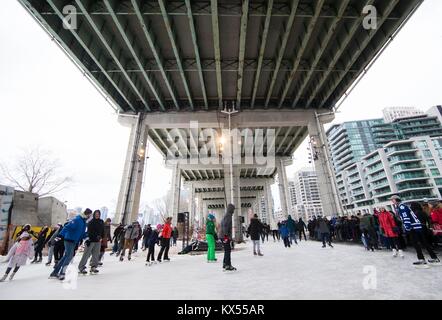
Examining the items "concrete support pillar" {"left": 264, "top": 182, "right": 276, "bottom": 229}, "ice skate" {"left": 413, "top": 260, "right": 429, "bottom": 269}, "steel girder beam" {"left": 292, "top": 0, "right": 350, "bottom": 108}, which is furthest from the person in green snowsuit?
"concrete support pillar" {"left": 264, "top": 182, "right": 276, "bottom": 229}

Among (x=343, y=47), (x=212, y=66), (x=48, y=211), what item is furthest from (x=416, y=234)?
(x=48, y=211)

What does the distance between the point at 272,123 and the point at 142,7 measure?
1426 cm

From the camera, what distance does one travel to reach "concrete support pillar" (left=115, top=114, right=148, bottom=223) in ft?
59.4

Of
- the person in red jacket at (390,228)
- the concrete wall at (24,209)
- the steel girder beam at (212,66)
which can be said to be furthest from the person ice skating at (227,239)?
the concrete wall at (24,209)

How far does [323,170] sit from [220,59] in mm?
13263

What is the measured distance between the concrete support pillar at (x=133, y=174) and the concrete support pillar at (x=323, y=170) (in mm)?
16262

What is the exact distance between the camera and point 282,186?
1265 inches

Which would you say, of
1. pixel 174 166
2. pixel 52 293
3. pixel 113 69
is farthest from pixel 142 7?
pixel 174 166

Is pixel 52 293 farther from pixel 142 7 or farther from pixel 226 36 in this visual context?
pixel 226 36

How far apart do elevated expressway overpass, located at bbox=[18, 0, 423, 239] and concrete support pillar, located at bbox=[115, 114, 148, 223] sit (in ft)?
0.30

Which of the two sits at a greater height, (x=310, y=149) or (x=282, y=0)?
(x=282, y=0)

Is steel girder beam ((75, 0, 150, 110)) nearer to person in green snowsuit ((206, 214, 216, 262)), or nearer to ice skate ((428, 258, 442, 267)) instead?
person in green snowsuit ((206, 214, 216, 262))
